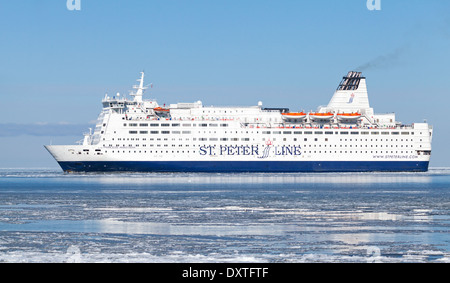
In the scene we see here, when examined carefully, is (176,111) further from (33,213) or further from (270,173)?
(33,213)

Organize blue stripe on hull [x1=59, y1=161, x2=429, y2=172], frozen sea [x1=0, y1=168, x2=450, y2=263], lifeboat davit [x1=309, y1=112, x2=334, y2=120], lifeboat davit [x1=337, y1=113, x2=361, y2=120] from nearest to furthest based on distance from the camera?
frozen sea [x1=0, y1=168, x2=450, y2=263]
blue stripe on hull [x1=59, y1=161, x2=429, y2=172]
lifeboat davit [x1=309, y1=112, x2=334, y2=120]
lifeboat davit [x1=337, y1=113, x2=361, y2=120]

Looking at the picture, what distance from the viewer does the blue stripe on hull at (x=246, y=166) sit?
198 ft

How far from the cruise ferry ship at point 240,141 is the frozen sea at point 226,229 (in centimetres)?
2820

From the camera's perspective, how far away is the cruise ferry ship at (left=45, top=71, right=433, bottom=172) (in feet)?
198

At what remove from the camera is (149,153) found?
2378 inches

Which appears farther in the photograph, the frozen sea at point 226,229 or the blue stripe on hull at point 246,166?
the blue stripe on hull at point 246,166

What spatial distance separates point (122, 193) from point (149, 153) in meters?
24.9

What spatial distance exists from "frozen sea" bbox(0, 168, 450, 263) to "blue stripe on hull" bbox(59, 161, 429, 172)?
28.0 meters

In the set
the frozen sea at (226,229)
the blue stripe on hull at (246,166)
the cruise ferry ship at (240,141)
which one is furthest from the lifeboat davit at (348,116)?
the frozen sea at (226,229)

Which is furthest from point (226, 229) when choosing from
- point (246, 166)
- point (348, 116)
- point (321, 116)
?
point (348, 116)

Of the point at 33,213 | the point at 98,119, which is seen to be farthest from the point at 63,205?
the point at 98,119

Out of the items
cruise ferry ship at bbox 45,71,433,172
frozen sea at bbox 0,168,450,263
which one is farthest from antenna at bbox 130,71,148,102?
frozen sea at bbox 0,168,450,263

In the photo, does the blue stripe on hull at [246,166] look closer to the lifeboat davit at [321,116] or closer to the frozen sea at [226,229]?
the lifeboat davit at [321,116]

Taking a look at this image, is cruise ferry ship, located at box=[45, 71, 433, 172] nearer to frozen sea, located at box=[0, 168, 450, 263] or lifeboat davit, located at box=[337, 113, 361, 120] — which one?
lifeboat davit, located at box=[337, 113, 361, 120]
